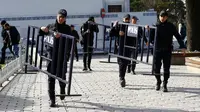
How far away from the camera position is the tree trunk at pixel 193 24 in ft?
49.9

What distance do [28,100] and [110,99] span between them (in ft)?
5.45

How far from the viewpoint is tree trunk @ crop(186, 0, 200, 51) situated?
15211mm

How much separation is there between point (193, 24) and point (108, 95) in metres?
6.85

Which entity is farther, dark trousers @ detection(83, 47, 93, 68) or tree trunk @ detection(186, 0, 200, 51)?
tree trunk @ detection(186, 0, 200, 51)

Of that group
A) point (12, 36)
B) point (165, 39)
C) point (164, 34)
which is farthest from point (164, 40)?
point (12, 36)

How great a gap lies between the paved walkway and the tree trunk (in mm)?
2505

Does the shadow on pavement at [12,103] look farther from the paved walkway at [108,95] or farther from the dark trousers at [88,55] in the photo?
the dark trousers at [88,55]

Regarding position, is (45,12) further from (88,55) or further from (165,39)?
(165,39)

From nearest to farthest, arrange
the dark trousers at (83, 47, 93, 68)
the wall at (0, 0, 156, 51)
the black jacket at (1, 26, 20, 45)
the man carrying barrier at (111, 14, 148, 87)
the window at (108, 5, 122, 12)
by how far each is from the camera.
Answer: the man carrying barrier at (111, 14, 148, 87) → the dark trousers at (83, 47, 93, 68) → the black jacket at (1, 26, 20, 45) → the wall at (0, 0, 156, 51) → the window at (108, 5, 122, 12)

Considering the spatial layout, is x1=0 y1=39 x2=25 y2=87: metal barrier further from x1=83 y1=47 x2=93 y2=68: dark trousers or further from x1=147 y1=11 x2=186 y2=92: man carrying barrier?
x1=147 y1=11 x2=186 y2=92: man carrying barrier

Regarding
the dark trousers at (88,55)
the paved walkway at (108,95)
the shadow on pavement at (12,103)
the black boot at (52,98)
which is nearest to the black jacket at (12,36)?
the dark trousers at (88,55)

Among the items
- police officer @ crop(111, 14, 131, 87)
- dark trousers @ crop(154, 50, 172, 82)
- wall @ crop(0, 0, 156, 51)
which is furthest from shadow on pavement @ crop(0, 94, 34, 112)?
wall @ crop(0, 0, 156, 51)

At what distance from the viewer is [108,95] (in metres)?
9.69

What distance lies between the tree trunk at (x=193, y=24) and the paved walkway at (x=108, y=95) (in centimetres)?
251
